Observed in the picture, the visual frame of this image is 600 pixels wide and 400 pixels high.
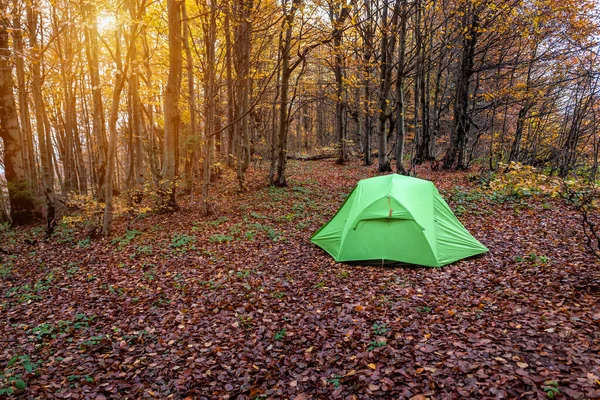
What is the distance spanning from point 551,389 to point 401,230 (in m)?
4.23

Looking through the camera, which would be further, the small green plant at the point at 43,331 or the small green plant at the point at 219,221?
the small green plant at the point at 219,221

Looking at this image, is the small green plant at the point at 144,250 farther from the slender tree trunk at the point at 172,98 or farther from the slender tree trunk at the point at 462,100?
the slender tree trunk at the point at 462,100

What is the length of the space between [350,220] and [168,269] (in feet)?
14.7

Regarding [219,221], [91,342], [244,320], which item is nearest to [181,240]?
[219,221]

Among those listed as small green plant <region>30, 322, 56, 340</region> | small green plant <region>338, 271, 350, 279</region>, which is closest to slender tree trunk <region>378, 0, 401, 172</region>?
small green plant <region>338, 271, 350, 279</region>

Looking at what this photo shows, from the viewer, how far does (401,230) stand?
7.20 metres

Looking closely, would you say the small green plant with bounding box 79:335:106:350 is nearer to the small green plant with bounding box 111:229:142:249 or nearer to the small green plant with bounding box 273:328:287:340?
the small green plant with bounding box 273:328:287:340

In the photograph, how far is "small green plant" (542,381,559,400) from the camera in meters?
3.09

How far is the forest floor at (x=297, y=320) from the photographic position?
3797mm

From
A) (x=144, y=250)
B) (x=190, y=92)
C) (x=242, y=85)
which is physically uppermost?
(x=242, y=85)

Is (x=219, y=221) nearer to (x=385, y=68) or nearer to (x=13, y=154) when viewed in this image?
(x=13, y=154)

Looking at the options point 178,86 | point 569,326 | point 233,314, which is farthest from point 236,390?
point 178,86

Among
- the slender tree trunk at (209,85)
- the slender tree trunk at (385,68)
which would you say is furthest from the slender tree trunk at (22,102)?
the slender tree trunk at (385,68)

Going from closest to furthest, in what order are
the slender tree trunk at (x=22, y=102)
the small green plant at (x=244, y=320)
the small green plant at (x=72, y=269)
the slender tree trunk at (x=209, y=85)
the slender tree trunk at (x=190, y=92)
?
the small green plant at (x=244, y=320), the small green plant at (x=72, y=269), the slender tree trunk at (x=209, y=85), the slender tree trunk at (x=22, y=102), the slender tree trunk at (x=190, y=92)
